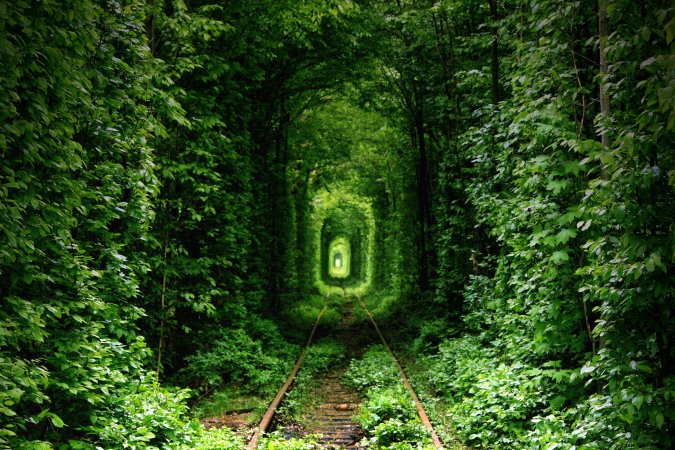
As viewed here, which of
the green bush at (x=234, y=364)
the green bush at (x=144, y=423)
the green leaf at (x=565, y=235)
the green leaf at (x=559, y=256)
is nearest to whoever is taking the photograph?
the green bush at (x=144, y=423)

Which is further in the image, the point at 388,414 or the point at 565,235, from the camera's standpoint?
the point at 388,414

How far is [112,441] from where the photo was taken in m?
4.68

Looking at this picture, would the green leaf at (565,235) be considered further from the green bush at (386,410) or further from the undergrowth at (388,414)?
the green bush at (386,410)

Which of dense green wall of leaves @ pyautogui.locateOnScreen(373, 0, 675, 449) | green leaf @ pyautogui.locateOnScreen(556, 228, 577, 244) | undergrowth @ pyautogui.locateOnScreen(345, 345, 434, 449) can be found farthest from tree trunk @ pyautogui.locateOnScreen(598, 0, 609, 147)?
undergrowth @ pyautogui.locateOnScreen(345, 345, 434, 449)

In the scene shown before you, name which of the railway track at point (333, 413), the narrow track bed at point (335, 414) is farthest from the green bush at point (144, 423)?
the narrow track bed at point (335, 414)

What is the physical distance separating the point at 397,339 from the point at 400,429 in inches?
376

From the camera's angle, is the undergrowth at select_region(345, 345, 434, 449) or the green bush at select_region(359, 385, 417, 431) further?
the green bush at select_region(359, 385, 417, 431)

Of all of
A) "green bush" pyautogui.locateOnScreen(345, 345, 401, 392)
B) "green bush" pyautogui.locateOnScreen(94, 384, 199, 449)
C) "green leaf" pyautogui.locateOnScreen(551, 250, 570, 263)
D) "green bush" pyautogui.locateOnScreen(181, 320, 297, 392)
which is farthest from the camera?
"green bush" pyautogui.locateOnScreen(345, 345, 401, 392)

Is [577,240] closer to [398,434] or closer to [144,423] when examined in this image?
[398,434]

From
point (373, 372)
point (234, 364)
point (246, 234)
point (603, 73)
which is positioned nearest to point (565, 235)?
point (603, 73)

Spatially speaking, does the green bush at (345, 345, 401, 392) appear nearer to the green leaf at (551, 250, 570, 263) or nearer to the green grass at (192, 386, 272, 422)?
the green grass at (192, 386, 272, 422)

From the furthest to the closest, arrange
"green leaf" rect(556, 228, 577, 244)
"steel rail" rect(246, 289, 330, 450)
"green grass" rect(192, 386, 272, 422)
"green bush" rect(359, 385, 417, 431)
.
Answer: "green grass" rect(192, 386, 272, 422) → "green bush" rect(359, 385, 417, 431) → "steel rail" rect(246, 289, 330, 450) → "green leaf" rect(556, 228, 577, 244)

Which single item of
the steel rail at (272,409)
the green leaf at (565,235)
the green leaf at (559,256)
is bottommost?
the steel rail at (272,409)

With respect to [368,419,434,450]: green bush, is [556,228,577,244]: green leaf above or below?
above
